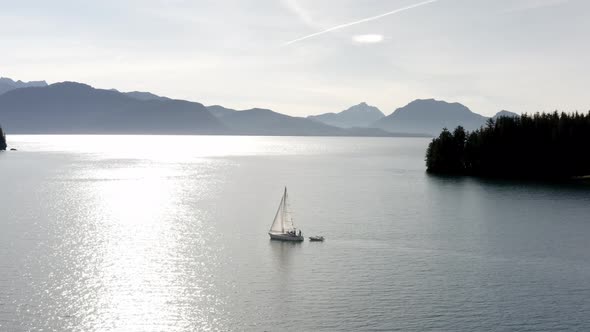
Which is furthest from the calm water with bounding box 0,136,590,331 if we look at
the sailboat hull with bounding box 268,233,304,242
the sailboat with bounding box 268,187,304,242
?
the sailboat with bounding box 268,187,304,242

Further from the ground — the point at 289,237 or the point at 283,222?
the point at 283,222

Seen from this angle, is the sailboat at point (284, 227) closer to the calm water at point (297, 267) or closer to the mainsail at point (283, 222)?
the mainsail at point (283, 222)

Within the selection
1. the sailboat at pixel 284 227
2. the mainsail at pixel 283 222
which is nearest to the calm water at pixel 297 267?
the sailboat at pixel 284 227

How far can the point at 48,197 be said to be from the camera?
16038 centimetres

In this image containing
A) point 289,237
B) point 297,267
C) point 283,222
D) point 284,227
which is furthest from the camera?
point 283,222

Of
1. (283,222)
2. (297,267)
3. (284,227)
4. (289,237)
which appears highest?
(283,222)

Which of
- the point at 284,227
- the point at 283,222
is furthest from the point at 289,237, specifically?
the point at 283,222

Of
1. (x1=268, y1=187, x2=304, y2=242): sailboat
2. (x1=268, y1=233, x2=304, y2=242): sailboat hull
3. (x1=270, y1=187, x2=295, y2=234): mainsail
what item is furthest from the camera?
(x1=270, y1=187, x2=295, y2=234): mainsail

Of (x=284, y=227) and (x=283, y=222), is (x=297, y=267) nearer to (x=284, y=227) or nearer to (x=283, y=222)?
(x=284, y=227)

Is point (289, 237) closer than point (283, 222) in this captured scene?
Yes

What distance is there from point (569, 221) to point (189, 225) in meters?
81.6

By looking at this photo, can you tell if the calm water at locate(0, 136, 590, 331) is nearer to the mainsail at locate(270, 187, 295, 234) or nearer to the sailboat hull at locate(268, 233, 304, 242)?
the sailboat hull at locate(268, 233, 304, 242)

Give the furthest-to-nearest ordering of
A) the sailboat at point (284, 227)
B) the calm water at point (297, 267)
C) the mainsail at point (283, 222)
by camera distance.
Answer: the mainsail at point (283, 222) < the sailboat at point (284, 227) < the calm water at point (297, 267)

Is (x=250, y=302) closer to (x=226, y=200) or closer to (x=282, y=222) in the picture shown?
(x=282, y=222)
